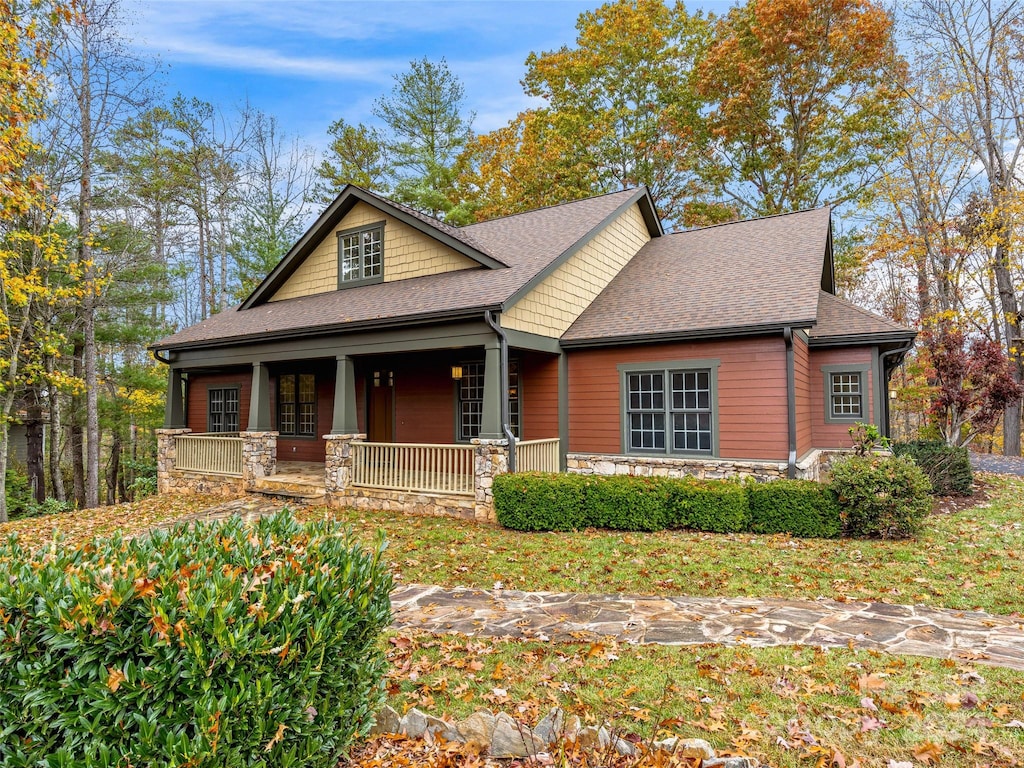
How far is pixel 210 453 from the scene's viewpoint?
42.2ft

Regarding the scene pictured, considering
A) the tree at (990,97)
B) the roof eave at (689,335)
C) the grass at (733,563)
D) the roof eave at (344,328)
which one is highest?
the tree at (990,97)

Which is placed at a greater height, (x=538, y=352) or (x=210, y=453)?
(x=538, y=352)

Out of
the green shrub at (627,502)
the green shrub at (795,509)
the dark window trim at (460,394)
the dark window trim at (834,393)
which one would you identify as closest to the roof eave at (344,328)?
the dark window trim at (460,394)

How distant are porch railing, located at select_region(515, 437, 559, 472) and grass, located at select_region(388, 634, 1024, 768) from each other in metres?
5.53

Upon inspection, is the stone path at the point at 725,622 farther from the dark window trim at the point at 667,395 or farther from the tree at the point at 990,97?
the tree at the point at 990,97

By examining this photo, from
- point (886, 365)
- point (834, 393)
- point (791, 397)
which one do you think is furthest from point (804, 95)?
point (791, 397)

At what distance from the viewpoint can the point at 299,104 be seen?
78.7 feet

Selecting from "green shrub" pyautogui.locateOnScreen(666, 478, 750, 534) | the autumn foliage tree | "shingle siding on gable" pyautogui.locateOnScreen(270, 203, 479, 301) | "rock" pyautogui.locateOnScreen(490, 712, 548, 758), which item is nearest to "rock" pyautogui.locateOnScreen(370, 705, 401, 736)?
"rock" pyautogui.locateOnScreen(490, 712, 548, 758)

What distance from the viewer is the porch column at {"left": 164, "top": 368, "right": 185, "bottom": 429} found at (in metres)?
13.9

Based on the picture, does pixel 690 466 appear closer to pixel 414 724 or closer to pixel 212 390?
pixel 414 724

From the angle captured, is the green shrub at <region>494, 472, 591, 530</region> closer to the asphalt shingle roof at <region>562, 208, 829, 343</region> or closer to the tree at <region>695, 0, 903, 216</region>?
the asphalt shingle roof at <region>562, 208, 829, 343</region>

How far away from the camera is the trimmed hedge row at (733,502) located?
7312 millimetres

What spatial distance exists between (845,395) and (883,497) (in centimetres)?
474

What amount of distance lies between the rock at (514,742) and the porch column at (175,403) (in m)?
13.6
